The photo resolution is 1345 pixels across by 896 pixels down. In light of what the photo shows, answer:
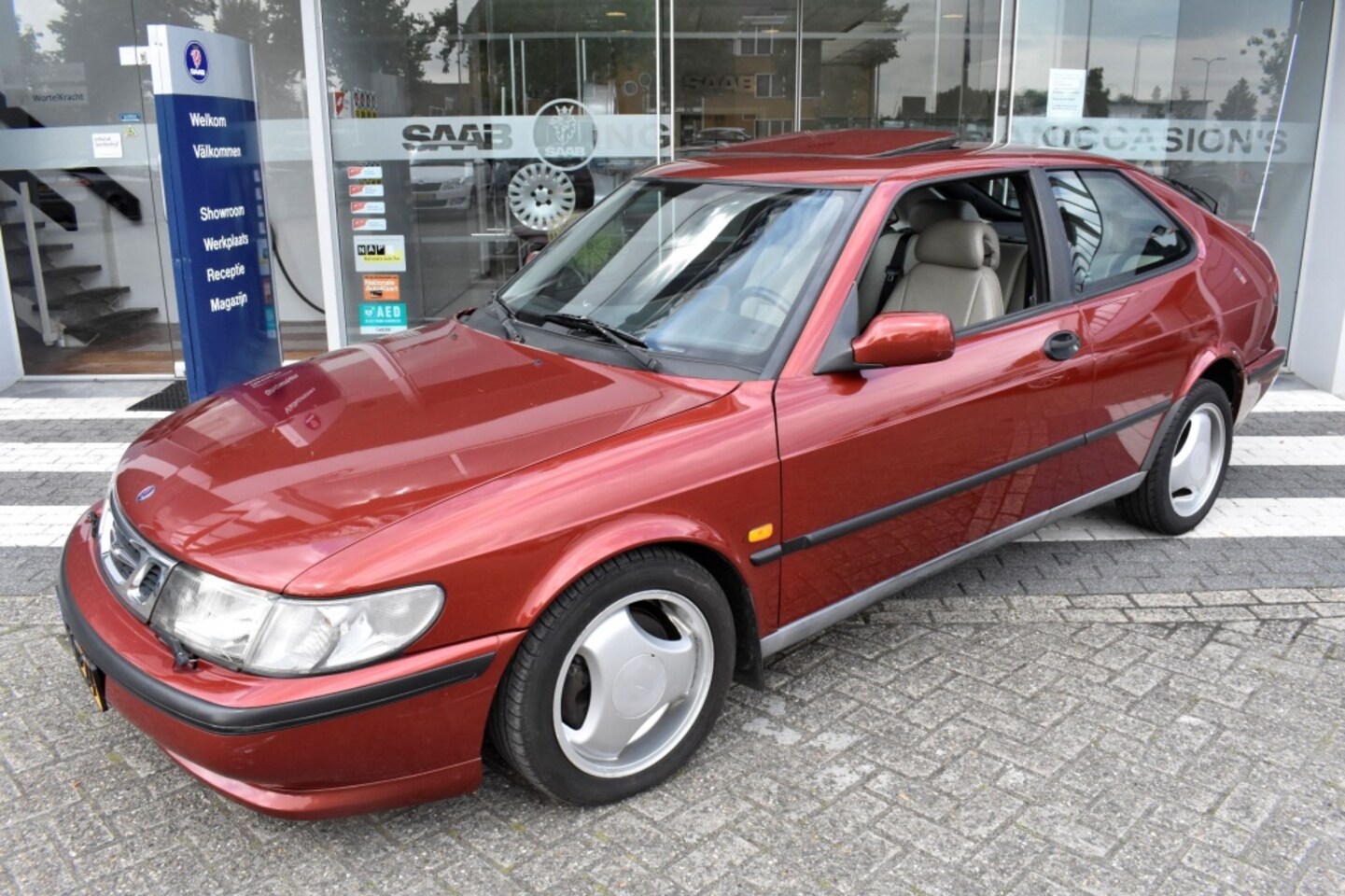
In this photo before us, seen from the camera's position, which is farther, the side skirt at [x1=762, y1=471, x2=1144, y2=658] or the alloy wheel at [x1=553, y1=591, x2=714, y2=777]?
the side skirt at [x1=762, y1=471, x2=1144, y2=658]

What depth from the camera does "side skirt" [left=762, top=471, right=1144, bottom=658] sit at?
3324mm

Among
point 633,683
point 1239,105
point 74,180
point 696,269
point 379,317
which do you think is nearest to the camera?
point 633,683

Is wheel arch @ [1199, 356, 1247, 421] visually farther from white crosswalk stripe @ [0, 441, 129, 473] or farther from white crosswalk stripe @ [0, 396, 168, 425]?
white crosswalk stripe @ [0, 396, 168, 425]

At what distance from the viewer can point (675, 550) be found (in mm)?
2951

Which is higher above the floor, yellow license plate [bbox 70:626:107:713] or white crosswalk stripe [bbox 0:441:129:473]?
yellow license plate [bbox 70:626:107:713]

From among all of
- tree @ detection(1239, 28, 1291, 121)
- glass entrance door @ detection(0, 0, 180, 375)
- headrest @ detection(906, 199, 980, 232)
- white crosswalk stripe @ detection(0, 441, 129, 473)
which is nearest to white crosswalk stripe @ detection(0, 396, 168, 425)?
white crosswalk stripe @ detection(0, 441, 129, 473)

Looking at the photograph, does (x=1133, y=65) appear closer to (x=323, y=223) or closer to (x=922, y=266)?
(x=922, y=266)

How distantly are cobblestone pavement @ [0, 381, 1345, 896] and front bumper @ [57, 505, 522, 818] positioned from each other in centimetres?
31

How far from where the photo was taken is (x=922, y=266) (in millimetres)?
4238

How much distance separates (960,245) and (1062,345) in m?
0.54

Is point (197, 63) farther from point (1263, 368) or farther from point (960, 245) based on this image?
point (1263, 368)

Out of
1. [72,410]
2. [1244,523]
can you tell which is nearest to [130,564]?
[1244,523]

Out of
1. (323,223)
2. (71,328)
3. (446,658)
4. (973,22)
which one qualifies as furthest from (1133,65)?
(71,328)

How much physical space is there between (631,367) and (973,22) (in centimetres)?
682
